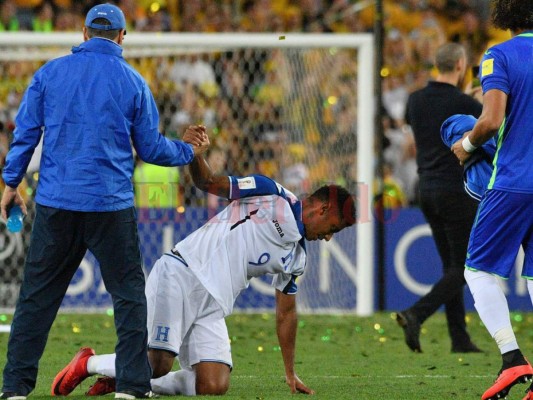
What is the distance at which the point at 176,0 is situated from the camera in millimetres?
15352

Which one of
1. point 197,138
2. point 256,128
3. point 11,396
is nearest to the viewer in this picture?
point 11,396

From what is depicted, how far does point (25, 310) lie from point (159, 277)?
3.00 feet

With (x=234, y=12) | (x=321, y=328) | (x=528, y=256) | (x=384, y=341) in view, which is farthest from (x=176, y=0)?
(x=528, y=256)

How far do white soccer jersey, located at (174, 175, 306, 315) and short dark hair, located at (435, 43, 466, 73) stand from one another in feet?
8.79

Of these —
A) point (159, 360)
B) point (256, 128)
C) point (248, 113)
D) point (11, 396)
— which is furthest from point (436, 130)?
point (248, 113)

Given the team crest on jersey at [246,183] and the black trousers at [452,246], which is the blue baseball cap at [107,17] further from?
the black trousers at [452,246]

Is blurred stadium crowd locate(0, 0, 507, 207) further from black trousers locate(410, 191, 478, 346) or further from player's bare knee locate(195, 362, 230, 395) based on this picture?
player's bare knee locate(195, 362, 230, 395)

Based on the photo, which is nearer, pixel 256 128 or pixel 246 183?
pixel 246 183

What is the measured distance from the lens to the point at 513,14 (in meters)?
5.52

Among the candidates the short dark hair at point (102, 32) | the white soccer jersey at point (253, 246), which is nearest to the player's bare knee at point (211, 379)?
the white soccer jersey at point (253, 246)

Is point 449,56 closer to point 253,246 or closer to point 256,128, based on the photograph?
point 253,246

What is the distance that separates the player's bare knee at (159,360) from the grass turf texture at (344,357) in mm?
376

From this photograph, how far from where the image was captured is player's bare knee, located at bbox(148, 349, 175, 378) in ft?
19.9

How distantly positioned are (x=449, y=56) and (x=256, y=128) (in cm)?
454
